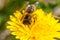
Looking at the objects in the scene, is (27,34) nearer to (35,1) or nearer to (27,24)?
(27,24)

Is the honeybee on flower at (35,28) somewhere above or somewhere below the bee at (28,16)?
below

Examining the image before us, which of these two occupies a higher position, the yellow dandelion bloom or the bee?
the bee

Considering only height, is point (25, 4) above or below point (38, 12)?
above

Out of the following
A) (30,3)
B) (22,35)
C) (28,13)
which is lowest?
(22,35)

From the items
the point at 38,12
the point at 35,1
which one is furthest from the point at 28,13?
the point at 35,1

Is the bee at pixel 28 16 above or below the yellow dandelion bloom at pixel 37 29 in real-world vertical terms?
above

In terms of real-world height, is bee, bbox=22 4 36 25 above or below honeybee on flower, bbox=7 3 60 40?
above

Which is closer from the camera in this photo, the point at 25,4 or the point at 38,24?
the point at 38,24

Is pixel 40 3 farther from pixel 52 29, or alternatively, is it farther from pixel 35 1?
pixel 52 29

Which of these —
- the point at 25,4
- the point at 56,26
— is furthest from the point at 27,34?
the point at 25,4
